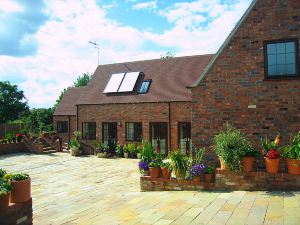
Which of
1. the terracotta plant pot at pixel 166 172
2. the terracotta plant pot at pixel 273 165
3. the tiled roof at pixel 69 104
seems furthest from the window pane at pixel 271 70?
the tiled roof at pixel 69 104

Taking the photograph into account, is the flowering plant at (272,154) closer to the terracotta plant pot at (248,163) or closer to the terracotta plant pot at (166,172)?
the terracotta plant pot at (248,163)

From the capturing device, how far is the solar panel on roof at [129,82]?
78.0ft

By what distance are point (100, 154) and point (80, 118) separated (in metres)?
4.34

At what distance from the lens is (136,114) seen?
73.7ft

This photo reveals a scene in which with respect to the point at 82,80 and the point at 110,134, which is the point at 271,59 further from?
the point at 82,80

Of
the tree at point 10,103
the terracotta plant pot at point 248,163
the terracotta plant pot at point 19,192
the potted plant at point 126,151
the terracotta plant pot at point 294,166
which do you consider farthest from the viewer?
the tree at point 10,103

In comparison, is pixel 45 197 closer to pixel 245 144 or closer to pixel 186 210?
pixel 186 210

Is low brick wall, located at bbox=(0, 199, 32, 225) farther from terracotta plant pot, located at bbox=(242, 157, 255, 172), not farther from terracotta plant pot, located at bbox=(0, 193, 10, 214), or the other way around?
terracotta plant pot, located at bbox=(242, 157, 255, 172)

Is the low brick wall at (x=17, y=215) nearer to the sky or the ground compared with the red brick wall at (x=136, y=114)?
nearer to the ground

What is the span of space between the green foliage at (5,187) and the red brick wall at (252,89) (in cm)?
664

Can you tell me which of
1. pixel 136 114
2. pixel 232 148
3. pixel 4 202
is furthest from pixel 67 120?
pixel 4 202

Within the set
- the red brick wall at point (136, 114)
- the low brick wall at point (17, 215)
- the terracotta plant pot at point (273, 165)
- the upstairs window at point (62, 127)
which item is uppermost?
the red brick wall at point (136, 114)

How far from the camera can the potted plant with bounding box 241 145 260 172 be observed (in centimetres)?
949

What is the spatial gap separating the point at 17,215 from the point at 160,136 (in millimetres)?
15163
